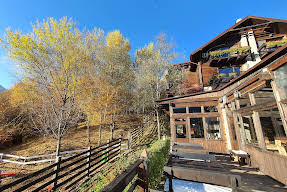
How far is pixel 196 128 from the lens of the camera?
9406 mm

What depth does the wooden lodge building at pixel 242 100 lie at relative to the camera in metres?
4.08

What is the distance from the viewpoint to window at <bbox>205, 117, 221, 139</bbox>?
29.2 ft

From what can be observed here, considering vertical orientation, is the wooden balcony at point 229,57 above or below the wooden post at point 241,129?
Result: above

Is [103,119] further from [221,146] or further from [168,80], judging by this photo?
[221,146]

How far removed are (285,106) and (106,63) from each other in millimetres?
15932

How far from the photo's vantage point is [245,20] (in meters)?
14.5

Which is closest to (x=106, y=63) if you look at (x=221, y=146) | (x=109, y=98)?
(x=109, y=98)

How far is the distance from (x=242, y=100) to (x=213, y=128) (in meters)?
3.34

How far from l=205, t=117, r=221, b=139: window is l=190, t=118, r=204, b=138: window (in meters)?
0.48

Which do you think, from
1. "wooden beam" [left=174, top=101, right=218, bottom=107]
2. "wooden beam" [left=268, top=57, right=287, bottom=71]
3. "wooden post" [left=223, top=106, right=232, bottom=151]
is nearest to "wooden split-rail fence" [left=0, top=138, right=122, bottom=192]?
"wooden beam" [left=174, top=101, right=218, bottom=107]

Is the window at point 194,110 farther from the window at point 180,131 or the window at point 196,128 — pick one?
the window at point 180,131

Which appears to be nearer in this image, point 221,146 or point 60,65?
point 60,65

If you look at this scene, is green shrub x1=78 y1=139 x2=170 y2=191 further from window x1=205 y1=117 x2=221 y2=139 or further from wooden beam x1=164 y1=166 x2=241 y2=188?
window x1=205 y1=117 x2=221 y2=139

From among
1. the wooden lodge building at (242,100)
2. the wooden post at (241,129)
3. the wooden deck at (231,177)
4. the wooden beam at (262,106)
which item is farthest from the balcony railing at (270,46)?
the wooden deck at (231,177)
